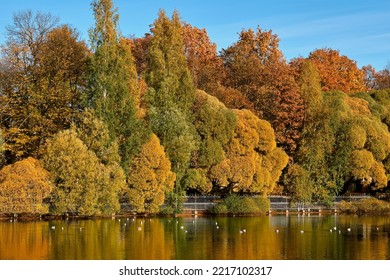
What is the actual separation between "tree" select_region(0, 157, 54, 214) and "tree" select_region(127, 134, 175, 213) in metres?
6.28

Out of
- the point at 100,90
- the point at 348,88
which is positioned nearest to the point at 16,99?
the point at 100,90

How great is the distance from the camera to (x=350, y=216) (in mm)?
53812

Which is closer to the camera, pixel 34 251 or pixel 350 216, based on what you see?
pixel 34 251

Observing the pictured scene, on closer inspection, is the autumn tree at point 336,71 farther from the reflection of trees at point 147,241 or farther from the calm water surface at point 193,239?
the reflection of trees at point 147,241

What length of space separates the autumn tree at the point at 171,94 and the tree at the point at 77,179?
6044 millimetres

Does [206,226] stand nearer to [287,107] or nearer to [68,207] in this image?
[68,207]

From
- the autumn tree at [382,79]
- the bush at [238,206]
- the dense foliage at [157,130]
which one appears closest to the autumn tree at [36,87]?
the dense foliage at [157,130]

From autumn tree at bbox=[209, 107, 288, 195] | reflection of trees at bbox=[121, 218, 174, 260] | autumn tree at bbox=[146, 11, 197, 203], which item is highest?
autumn tree at bbox=[146, 11, 197, 203]

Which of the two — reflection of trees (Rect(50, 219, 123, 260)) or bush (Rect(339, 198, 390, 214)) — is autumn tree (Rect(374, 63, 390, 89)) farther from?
reflection of trees (Rect(50, 219, 123, 260))

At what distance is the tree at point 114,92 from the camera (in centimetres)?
4941

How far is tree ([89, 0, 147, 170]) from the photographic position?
49.4m

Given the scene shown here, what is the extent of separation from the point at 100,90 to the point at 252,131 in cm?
1120

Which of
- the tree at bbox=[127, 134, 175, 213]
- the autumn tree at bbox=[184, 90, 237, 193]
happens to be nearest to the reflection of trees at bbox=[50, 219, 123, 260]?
the tree at bbox=[127, 134, 175, 213]

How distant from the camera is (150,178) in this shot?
160 ft
